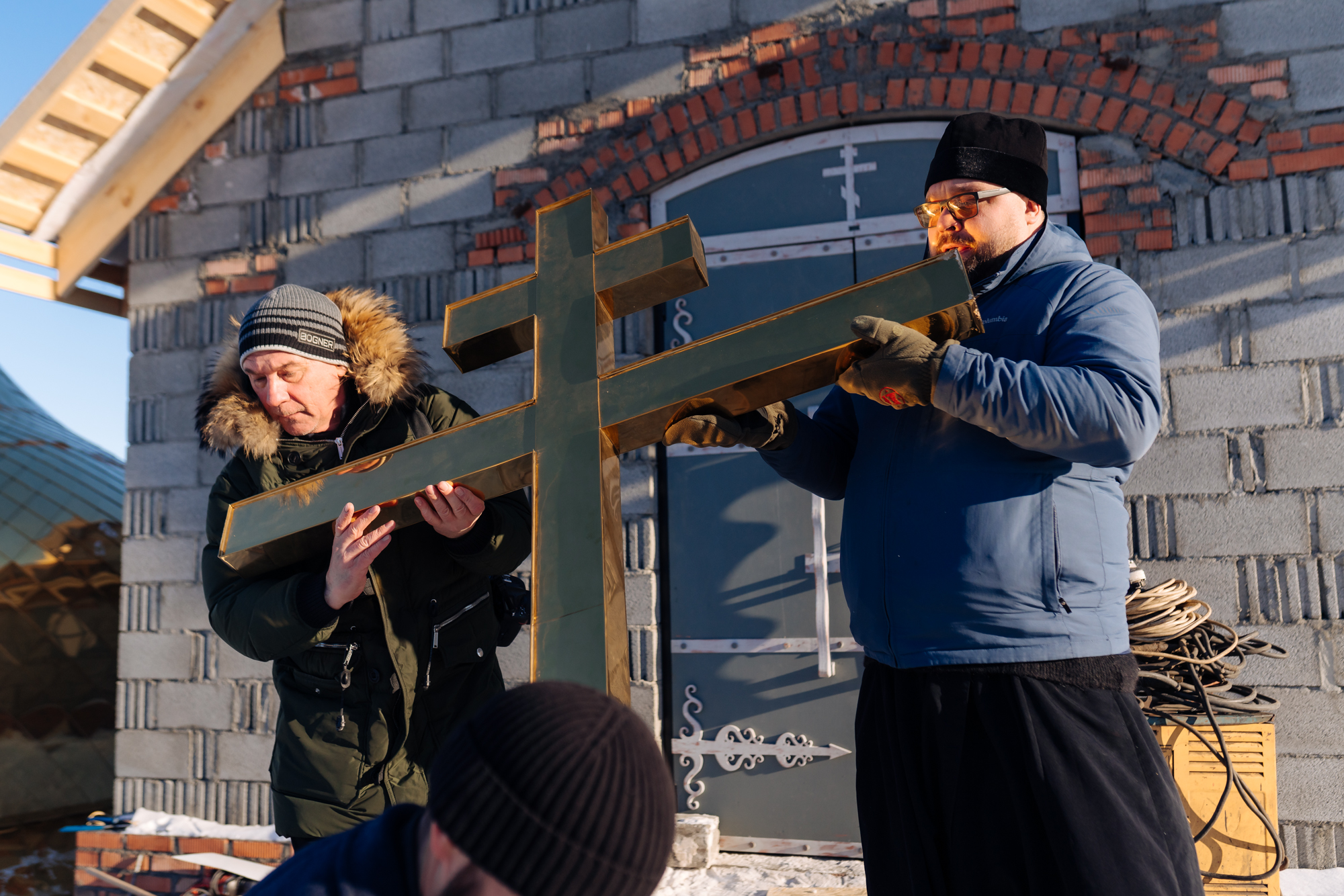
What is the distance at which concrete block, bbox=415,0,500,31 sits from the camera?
3.70 meters

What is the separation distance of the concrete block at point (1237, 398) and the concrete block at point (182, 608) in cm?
390

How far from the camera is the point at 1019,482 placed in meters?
1.27

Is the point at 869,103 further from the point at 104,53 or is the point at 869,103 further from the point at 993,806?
the point at 104,53

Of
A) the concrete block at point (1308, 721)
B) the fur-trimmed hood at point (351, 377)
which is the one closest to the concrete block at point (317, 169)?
the fur-trimmed hood at point (351, 377)

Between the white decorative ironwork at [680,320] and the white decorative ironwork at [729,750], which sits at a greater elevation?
the white decorative ironwork at [680,320]

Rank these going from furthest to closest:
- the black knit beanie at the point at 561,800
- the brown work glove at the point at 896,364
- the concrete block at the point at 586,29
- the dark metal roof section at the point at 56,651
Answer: the dark metal roof section at the point at 56,651 < the concrete block at the point at 586,29 < the brown work glove at the point at 896,364 < the black knit beanie at the point at 561,800

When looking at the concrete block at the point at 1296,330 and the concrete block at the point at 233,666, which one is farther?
the concrete block at the point at 233,666

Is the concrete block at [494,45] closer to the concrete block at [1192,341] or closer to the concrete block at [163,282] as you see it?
the concrete block at [163,282]

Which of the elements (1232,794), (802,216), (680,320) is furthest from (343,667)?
(802,216)

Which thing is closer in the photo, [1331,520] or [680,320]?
[1331,520]

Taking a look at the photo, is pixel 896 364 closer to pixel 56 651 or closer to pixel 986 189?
pixel 986 189

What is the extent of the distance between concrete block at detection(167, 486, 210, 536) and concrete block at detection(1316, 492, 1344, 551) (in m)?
4.22

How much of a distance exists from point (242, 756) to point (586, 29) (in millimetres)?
3332

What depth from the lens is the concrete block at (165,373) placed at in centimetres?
392
